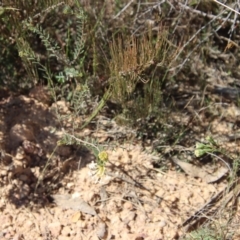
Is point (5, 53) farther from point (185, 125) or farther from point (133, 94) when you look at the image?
point (185, 125)

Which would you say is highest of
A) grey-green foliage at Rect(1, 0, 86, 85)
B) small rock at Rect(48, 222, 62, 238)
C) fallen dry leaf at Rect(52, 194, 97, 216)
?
grey-green foliage at Rect(1, 0, 86, 85)

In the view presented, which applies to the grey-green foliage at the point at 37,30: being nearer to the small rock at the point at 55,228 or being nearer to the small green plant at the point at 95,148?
the small green plant at the point at 95,148

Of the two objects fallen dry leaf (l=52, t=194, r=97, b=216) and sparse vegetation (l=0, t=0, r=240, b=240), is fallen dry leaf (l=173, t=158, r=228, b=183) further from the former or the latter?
fallen dry leaf (l=52, t=194, r=97, b=216)

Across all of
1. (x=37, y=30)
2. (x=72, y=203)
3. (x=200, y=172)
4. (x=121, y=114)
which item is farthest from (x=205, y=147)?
(x=37, y=30)

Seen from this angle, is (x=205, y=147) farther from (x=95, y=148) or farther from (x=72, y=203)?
(x=72, y=203)

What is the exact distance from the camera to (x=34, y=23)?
7.88 feet

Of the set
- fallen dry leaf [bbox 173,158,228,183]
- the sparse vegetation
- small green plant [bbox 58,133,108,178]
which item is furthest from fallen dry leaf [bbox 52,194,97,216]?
fallen dry leaf [bbox 173,158,228,183]

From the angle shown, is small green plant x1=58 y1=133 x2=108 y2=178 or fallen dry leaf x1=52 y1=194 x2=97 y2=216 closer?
small green plant x1=58 y1=133 x2=108 y2=178

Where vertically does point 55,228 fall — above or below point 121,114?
below

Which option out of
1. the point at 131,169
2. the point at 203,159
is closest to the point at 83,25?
the point at 131,169

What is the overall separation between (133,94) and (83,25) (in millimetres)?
392

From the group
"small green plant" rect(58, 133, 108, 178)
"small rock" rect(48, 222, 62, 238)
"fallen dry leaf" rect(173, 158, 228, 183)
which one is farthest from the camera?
"fallen dry leaf" rect(173, 158, 228, 183)

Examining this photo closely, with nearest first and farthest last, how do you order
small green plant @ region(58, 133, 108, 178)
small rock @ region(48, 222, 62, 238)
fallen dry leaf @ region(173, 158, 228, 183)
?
small green plant @ region(58, 133, 108, 178) → small rock @ region(48, 222, 62, 238) → fallen dry leaf @ region(173, 158, 228, 183)

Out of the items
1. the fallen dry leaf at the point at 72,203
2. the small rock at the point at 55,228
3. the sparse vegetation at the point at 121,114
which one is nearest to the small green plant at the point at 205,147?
the sparse vegetation at the point at 121,114
